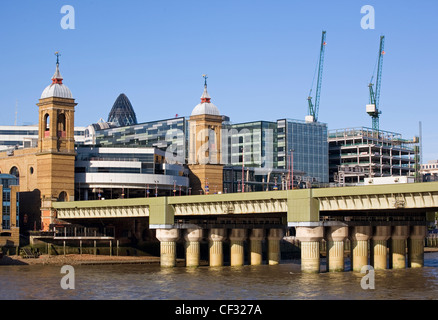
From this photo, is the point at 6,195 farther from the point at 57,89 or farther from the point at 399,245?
the point at 399,245

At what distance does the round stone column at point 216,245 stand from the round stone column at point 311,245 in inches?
966

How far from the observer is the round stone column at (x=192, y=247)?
122312 millimetres

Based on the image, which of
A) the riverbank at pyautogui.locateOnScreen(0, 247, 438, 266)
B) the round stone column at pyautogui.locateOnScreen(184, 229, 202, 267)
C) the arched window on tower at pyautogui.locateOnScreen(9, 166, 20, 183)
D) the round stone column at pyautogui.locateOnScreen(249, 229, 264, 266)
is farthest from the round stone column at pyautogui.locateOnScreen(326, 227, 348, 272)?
the arched window on tower at pyautogui.locateOnScreen(9, 166, 20, 183)

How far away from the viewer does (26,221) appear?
496 ft

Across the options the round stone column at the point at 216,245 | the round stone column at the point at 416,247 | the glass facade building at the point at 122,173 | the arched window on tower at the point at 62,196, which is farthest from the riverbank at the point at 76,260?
the round stone column at the point at 416,247

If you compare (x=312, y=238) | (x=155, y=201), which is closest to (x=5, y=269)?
(x=155, y=201)

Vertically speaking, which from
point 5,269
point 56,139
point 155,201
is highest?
point 56,139
